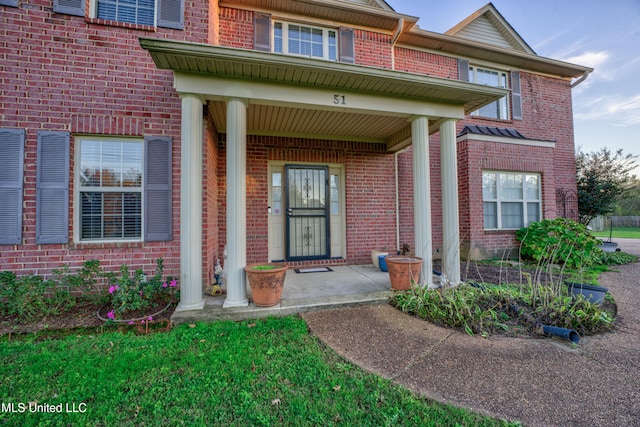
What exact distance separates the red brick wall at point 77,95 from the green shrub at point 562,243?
259 inches

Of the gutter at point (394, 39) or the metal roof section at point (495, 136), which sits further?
the metal roof section at point (495, 136)

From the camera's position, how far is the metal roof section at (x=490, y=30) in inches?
280

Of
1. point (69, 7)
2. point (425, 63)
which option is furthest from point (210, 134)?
point (425, 63)

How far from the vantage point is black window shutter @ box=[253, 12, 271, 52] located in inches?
197

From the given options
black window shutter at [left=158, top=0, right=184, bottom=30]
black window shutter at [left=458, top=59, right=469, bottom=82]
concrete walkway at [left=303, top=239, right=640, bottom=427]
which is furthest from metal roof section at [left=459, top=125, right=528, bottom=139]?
black window shutter at [left=158, top=0, right=184, bottom=30]

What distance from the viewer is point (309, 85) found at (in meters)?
3.42

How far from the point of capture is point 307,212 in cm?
548

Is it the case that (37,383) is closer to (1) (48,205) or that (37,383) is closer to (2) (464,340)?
(1) (48,205)

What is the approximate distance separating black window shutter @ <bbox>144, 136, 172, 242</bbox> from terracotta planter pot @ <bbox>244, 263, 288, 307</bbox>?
1.49m

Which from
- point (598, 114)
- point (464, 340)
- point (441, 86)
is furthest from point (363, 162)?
point (598, 114)

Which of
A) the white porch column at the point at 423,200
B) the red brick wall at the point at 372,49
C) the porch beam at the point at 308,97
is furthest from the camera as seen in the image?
the red brick wall at the point at 372,49

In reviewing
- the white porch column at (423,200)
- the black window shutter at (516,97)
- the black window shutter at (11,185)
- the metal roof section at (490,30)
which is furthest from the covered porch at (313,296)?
the metal roof section at (490,30)

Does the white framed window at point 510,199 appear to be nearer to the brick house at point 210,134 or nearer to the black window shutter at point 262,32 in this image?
the brick house at point 210,134

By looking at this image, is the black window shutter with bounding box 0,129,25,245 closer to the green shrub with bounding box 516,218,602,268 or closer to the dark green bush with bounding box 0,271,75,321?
the dark green bush with bounding box 0,271,75,321
